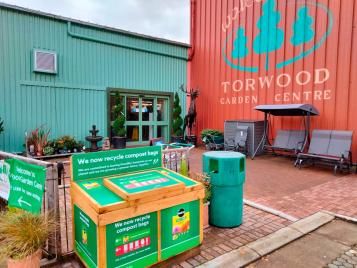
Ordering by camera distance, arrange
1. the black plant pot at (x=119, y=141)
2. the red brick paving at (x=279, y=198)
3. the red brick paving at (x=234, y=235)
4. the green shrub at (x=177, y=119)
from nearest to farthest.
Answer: the red brick paving at (x=234, y=235)
the red brick paving at (x=279, y=198)
the black plant pot at (x=119, y=141)
the green shrub at (x=177, y=119)

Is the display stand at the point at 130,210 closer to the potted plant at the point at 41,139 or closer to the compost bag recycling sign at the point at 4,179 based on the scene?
the compost bag recycling sign at the point at 4,179

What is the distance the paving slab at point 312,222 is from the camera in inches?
121

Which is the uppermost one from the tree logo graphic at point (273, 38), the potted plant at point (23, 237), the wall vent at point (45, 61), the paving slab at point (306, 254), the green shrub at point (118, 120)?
the tree logo graphic at point (273, 38)

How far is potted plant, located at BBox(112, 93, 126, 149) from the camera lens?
9229mm

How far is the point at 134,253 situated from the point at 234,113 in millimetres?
7999

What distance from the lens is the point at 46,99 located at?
8.27 m

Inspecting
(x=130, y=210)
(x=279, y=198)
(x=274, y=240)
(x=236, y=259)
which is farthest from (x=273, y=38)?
(x=130, y=210)

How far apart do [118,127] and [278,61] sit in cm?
583

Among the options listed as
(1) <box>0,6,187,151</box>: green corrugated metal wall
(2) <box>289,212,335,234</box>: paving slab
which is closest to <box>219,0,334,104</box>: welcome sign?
(1) <box>0,6,187,151</box>: green corrugated metal wall

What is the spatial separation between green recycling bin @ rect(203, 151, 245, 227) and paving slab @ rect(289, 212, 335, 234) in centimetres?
72

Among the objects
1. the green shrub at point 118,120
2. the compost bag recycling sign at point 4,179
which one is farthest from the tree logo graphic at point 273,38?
the compost bag recycling sign at point 4,179

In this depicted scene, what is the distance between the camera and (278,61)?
8125 millimetres

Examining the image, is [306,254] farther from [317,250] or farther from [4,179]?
[4,179]

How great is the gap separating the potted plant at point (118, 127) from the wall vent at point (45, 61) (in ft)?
7.38
